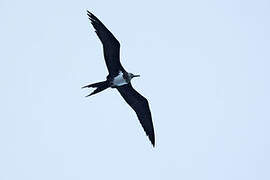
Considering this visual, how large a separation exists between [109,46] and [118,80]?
3.90 ft

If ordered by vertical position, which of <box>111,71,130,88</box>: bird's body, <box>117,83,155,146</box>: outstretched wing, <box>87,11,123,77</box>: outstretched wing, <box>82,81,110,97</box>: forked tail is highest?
<box>87,11,123,77</box>: outstretched wing

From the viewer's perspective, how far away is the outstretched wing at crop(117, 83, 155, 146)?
2172 centimetres

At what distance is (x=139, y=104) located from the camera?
858 inches

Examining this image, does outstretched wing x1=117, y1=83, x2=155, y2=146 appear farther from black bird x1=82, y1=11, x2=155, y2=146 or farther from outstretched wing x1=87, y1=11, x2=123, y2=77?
outstretched wing x1=87, y1=11, x2=123, y2=77

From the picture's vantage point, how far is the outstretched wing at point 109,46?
20.2 meters

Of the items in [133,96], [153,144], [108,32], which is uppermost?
[108,32]

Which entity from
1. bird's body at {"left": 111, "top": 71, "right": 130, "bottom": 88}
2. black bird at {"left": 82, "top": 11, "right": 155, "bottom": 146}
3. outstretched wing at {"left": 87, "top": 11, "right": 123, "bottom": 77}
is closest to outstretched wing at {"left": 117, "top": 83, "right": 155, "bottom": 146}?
black bird at {"left": 82, "top": 11, "right": 155, "bottom": 146}

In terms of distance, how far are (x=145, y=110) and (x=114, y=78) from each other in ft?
5.71

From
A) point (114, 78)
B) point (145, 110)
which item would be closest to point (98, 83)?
point (114, 78)

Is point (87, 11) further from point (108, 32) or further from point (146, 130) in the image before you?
point (146, 130)

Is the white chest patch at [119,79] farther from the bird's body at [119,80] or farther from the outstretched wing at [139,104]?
the outstretched wing at [139,104]

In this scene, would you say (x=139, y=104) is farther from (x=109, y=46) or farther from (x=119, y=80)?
(x=109, y=46)

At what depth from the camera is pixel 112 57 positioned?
2067cm

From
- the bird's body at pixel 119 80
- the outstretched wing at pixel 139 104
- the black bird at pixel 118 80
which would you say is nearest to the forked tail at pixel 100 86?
the black bird at pixel 118 80
